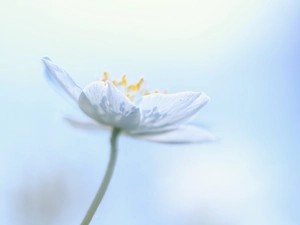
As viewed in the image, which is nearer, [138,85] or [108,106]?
[108,106]

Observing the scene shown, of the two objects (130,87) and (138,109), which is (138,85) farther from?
(138,109)

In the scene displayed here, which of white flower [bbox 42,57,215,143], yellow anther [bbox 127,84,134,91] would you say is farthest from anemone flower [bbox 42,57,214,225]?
yellow anther [bbox 127,84,134,91]

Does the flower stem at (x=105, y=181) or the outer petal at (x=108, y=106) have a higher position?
the outer petal at (x=108, y=106)

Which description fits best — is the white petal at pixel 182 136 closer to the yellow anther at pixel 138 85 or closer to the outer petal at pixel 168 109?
the outer petal at pixel 168 109

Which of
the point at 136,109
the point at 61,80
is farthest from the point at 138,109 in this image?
the point at 61,80

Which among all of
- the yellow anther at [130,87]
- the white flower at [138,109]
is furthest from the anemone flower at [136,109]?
the yellow anther at [130,87]

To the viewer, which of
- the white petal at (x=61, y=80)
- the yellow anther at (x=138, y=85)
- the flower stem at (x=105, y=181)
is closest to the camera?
the flower stem at (x=105, y=181)

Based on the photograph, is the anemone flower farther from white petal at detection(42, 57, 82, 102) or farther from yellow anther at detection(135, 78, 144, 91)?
yellow anther at detection(135, 78, 144, 91)
